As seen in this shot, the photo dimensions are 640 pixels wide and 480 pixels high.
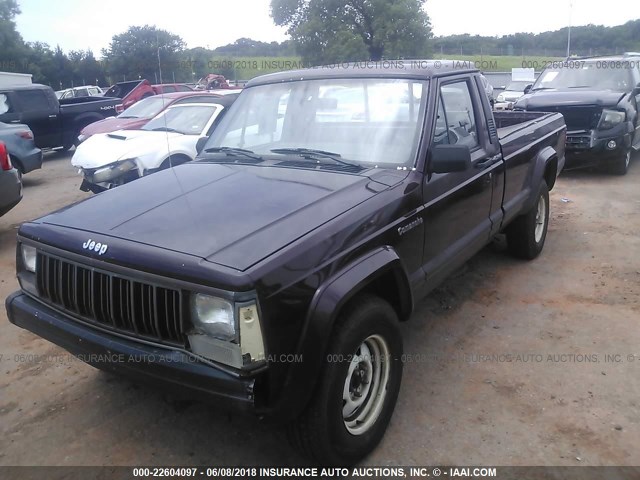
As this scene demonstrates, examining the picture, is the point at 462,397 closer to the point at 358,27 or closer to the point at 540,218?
the point at 540,218

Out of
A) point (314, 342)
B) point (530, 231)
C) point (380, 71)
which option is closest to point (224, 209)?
point (314, 342)

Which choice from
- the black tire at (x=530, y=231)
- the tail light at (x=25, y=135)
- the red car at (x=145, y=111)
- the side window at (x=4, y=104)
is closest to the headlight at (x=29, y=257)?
the black tire at (x=530, y=231)

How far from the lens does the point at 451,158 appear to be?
3.13m

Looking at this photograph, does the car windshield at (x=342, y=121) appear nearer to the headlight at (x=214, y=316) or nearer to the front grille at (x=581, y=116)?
the headlight at (x=214, y=316)

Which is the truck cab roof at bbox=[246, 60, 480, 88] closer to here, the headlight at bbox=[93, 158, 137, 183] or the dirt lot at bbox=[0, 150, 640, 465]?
the dirt lot at bbox=[0, 150, 640, 465]

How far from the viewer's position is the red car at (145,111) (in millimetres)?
9148

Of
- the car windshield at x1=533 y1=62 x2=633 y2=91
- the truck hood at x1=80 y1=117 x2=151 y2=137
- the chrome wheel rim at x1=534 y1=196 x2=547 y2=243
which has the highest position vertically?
the car windshield at x1=533 y1=62 x2=633 y2=91

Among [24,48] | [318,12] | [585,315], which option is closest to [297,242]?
[585,315]

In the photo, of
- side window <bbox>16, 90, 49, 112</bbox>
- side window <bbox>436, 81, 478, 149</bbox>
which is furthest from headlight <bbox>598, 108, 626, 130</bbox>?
side window <bbox>16, 90, 49, 112</bbox>

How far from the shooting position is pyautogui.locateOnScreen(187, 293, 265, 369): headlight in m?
2.18

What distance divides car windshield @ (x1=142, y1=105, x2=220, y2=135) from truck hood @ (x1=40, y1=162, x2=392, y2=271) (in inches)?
195

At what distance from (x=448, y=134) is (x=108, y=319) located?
244 centimetres

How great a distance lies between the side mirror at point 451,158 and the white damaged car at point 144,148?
181 inches

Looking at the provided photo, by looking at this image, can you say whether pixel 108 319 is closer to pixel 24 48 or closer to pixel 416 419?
pixel 416 419
